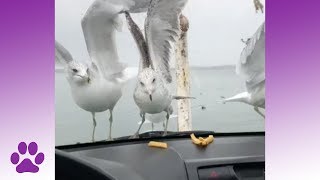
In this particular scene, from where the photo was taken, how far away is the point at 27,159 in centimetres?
80

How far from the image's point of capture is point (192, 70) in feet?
4.34

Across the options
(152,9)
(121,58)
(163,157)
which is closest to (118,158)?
(163,157)

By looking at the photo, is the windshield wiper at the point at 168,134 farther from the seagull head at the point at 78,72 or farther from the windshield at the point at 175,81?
the seagull head at the point at 78,72

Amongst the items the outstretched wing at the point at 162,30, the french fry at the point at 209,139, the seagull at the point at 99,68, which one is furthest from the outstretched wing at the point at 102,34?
the french fry at the point at 209,139

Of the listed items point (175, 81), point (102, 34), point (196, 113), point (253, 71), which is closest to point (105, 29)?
point (102, 34)

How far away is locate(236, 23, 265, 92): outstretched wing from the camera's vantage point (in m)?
1.33

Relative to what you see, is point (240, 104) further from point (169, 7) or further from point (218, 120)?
point (169, 7)

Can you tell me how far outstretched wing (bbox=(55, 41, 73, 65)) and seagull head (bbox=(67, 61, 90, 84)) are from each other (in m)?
0.02

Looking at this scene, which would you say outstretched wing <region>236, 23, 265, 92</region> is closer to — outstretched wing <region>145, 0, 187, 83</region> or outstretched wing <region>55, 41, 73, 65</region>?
outstretched wing <region>145, 0, 187, 83</region>

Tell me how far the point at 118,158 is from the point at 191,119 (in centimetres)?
31

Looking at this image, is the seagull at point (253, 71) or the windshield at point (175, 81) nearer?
the windshield at point (175, 81)

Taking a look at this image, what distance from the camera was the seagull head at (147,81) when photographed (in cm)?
126

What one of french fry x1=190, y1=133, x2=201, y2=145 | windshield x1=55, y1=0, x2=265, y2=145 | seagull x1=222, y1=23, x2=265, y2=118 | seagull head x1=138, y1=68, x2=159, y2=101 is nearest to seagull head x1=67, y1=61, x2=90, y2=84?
windshield x1=55, y1=0, x2=265, y2=145

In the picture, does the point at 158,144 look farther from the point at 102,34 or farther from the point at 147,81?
the point at 102,34
